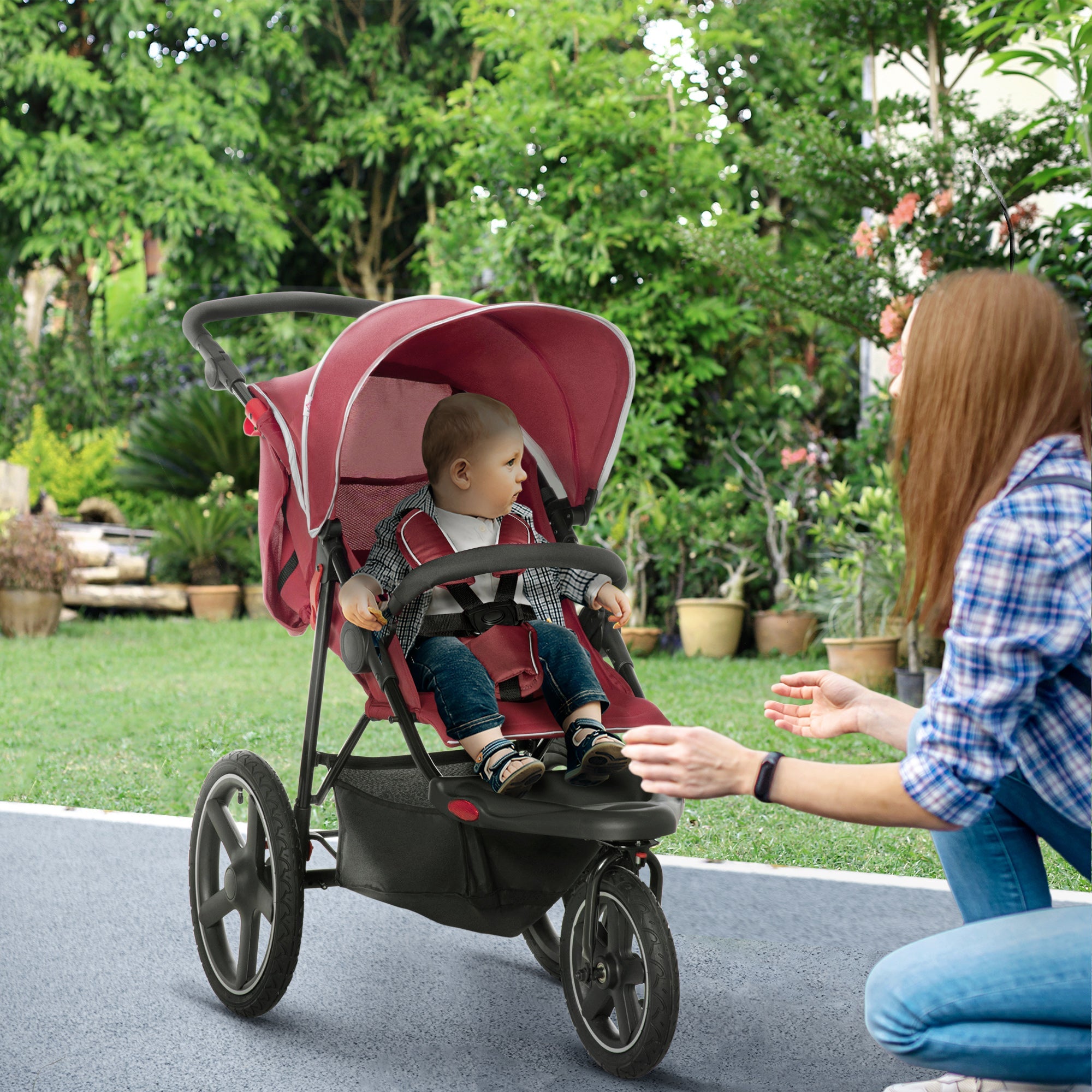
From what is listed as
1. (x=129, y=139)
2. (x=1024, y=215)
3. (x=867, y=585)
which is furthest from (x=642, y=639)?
(x=129, y=139)

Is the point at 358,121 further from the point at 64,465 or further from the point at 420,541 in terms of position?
the point at 420,541

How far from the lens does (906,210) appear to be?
496 centimetres

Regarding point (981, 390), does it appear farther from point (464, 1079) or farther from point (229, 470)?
point (229, 470)

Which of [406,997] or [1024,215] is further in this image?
[1024,215]

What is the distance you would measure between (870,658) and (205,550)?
208 inches

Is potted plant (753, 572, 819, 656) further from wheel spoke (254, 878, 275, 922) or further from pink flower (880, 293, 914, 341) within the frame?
wheel spoke (254, 878, 275, 922)

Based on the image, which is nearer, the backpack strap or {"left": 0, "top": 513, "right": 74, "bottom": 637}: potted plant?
the backpack strap

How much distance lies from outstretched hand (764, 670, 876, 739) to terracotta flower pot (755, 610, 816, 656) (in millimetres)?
4397

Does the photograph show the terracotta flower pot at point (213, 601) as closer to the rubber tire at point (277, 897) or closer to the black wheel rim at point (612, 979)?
the rubber tire at point (277, 897)

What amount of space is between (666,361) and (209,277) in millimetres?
5701

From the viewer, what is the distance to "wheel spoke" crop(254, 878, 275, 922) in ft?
6.74

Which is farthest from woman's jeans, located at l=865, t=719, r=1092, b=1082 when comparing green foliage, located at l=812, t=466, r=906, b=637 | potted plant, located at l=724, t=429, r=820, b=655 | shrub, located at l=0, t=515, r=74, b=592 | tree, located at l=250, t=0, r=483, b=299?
tree, located at l=250, t=0, r=483, b=299

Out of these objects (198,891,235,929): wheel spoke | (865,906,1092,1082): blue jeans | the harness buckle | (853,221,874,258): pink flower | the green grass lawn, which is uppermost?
(853,221,874,258): pink flower

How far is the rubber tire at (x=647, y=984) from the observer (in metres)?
1.74
